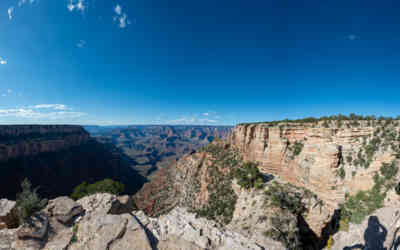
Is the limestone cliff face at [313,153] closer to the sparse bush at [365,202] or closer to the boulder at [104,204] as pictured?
the sparse bush at [365,202]

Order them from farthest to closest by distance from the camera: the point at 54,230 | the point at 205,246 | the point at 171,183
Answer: the point at 171,183 → the point at 54,230 → the point at 205,246

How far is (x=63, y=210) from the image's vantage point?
10320 millimetres

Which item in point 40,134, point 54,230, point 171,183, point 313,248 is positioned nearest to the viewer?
point 54,230

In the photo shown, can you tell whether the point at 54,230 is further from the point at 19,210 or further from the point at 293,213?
the point at 293,213

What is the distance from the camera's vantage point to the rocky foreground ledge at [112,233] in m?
6.88

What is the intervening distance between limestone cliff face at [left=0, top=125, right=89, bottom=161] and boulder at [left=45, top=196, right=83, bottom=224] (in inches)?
2816

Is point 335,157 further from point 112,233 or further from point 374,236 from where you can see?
point 112,233

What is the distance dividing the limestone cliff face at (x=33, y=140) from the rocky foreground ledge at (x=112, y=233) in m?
71.8

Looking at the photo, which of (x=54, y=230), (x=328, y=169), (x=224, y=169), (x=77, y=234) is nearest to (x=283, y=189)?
(x=328, y=169)

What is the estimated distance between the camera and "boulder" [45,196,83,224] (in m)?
9.97

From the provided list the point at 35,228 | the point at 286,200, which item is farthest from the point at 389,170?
the point at 35,228

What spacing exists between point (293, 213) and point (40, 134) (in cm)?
10916

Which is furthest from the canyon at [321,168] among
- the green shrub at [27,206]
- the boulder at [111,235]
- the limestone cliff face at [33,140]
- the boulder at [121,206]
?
the limestone cliff face at [33,140]

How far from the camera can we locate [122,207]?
1502 cm
